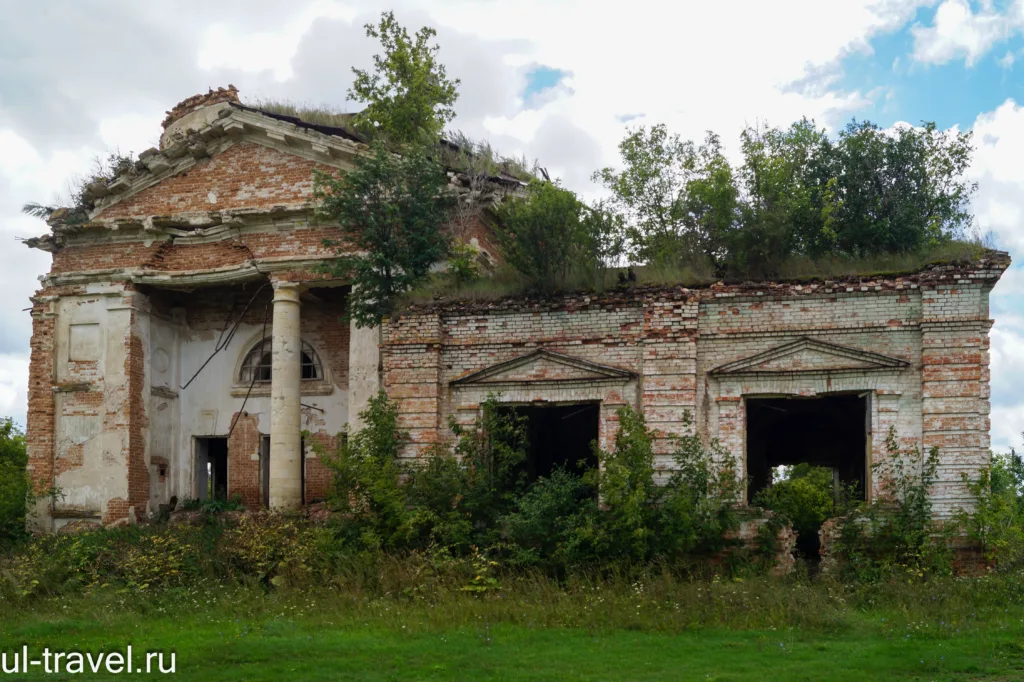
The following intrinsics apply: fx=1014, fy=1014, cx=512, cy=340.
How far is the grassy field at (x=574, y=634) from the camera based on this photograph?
370 inches

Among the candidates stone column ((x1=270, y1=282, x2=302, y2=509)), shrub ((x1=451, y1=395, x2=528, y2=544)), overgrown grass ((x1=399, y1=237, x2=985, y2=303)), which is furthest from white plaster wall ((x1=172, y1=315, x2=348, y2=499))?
shrub ((x1=451, y1=395, x2=528, y2=544))

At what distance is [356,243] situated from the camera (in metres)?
16.6

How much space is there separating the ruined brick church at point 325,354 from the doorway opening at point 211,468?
46 millimetres

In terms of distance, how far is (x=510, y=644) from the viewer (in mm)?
10406

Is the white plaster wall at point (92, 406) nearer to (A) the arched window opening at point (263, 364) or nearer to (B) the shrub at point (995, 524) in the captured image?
(A) the arched window opening at point (263, 364)

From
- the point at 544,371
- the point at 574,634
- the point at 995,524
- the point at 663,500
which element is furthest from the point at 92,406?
the point at 995,524


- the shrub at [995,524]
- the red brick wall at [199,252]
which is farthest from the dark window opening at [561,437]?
the shrub at [995,524]

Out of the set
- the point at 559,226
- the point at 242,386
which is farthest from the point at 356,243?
the point at 242,386

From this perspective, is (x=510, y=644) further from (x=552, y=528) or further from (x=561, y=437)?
(x=561, y=437)

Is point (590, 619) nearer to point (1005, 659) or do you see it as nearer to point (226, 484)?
point (1005, 659)

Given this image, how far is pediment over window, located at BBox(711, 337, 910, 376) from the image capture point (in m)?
13.5

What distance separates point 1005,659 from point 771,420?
9.90 m

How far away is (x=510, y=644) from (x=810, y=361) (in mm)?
5967

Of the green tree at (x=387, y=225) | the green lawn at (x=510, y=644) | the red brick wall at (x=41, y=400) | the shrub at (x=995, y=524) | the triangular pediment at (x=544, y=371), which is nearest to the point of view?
the green lawn at (x=510, y=644)
